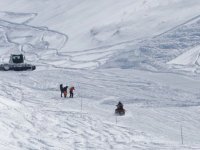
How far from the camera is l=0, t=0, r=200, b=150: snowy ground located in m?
19.2

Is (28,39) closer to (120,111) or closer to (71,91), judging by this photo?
(71,91)

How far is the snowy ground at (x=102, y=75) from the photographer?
19188 millimetres

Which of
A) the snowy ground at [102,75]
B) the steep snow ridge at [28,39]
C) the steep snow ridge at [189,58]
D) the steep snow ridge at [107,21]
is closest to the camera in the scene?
the snowy ground at [102,75]

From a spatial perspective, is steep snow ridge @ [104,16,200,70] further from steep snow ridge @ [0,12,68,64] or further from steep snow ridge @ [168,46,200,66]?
steep snow ridge @ [0,12,68,64]

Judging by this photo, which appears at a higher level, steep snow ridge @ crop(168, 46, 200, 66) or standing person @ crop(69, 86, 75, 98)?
steep snow ridge @ crop(168, 46, 200, 66)

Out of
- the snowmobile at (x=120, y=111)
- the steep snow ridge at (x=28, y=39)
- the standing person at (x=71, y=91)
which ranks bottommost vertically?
the snowmobile at (x=120, y=111)

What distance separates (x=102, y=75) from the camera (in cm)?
3584

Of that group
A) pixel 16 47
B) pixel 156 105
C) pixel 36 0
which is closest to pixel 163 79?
pixel 156 105

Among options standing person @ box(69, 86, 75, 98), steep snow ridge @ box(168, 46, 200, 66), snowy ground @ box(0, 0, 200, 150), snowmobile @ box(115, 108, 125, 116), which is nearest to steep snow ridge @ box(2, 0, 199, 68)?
snowy ground @ box(0, 0, 200, 150)

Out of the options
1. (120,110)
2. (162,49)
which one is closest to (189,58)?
(162,49)

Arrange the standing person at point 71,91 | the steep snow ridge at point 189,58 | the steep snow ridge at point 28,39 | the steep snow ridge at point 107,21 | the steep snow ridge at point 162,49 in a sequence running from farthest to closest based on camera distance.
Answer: the steep snow ridge at point 28,39 → the steep snow ridge at point 107,21 → the steep snow ridge at point 162,49 → the steep snow ridge at point 189,58 → the standing person at point 71,91

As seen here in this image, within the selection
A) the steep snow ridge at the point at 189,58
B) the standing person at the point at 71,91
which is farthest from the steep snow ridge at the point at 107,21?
the standing person at the point at 71,91

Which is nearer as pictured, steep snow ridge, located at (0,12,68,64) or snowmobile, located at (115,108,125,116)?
snowmobile, located at (115,108,125,116)

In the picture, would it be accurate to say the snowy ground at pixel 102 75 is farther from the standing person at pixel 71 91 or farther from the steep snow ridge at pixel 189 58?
the standing person at pixel 71 91
